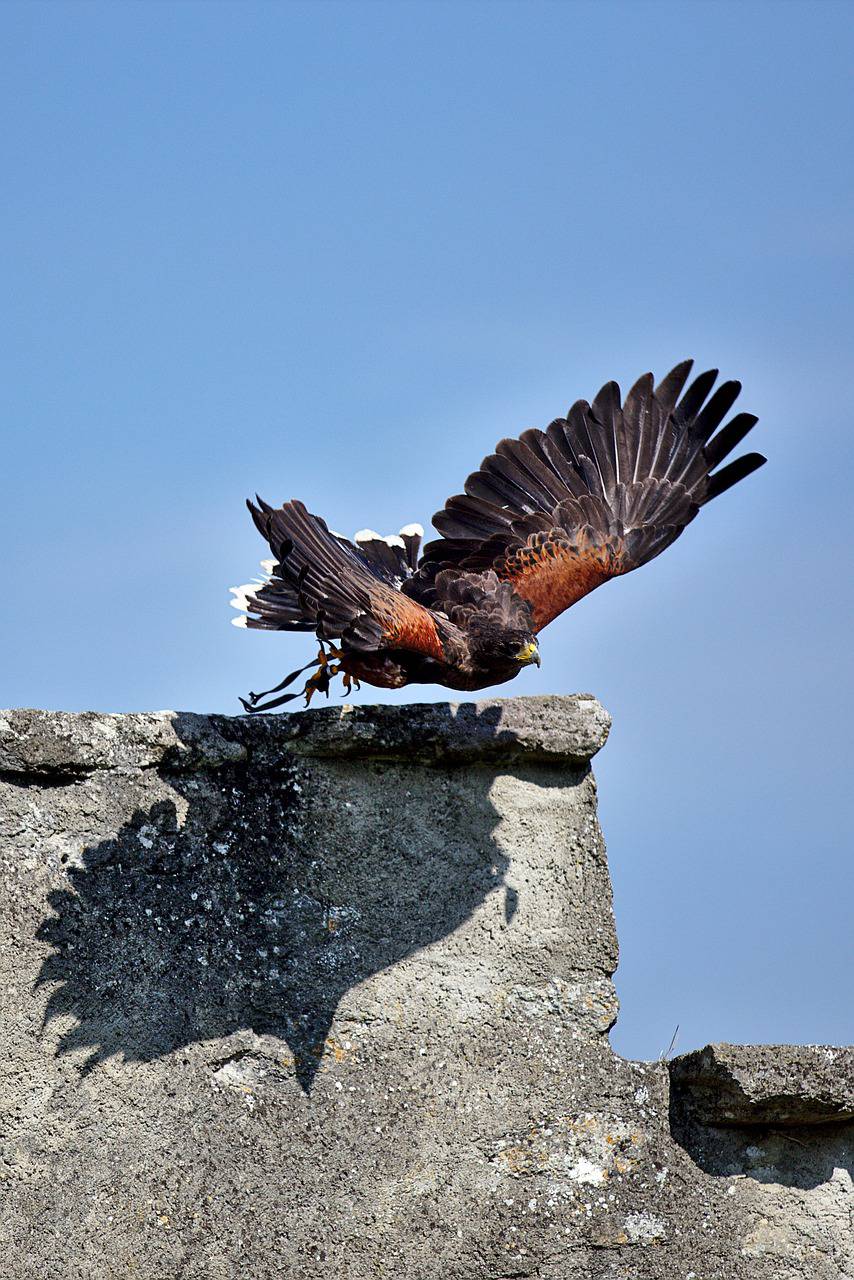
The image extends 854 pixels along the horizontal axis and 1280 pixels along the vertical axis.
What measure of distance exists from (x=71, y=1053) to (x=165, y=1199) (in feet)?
1.63

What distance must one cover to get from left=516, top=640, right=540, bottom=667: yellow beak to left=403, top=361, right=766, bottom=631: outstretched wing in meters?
0.47

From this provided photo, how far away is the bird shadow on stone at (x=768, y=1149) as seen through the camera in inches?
180

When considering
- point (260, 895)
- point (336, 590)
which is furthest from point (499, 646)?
point (260, 895)

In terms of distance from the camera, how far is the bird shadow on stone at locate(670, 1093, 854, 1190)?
4.58m

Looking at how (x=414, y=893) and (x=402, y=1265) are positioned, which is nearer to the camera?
(x=402, y=1265)

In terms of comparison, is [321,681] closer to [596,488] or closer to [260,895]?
[260,895]

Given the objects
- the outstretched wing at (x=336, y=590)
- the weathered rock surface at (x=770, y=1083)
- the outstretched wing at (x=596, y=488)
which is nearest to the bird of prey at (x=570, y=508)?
the outstretched wing at (x=596, y=488)

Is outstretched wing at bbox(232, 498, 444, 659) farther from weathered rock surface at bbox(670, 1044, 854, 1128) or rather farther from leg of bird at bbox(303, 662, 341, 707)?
weathered rock surface at bbox(670, 1044, 854, 1128)

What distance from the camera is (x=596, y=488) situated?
673 cm

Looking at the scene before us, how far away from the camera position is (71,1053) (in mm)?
4188

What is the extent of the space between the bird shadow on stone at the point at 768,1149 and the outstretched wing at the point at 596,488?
253cm

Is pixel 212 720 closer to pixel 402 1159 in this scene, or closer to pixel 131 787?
pixel 131 787

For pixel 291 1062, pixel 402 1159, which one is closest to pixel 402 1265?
pixel 402 1159

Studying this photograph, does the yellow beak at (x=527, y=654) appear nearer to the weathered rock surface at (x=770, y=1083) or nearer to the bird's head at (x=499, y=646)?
the bird's head at (x=499, y=646)
